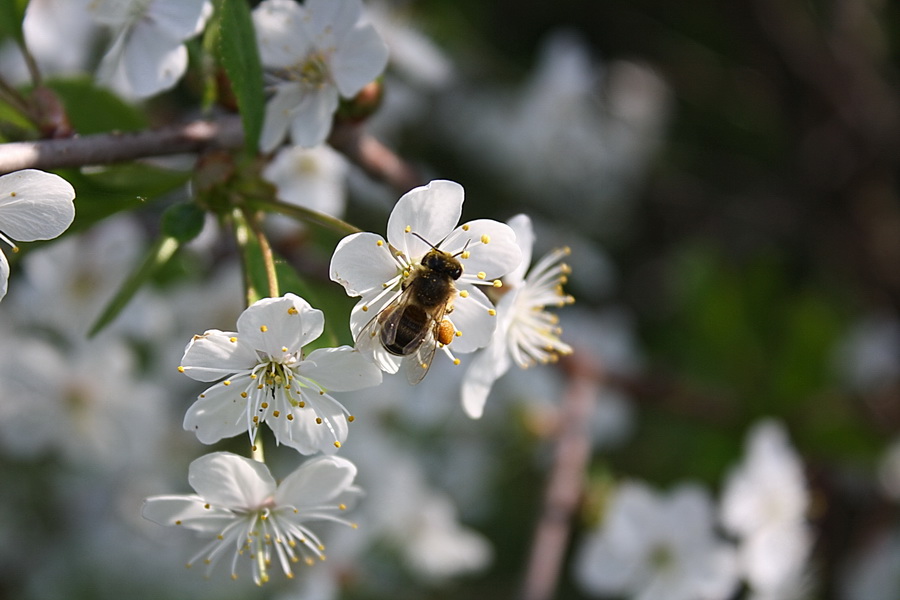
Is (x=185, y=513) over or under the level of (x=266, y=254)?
under

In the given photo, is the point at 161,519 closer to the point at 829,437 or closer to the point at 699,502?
the point at 699,502

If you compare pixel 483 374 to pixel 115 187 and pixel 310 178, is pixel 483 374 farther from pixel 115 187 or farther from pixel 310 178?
pixel 310 178

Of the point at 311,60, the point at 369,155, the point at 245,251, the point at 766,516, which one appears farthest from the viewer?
the point at 766,516

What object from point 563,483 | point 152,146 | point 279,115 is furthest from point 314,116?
point 563,483

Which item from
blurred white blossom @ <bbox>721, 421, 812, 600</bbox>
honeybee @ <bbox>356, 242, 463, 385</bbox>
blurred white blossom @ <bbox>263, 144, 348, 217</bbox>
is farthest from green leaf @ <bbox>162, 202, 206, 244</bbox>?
blurred white blossom @ <bbox>721, 421, 812, 600</bbox>

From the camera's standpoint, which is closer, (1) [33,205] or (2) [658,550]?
(1) [33,205]

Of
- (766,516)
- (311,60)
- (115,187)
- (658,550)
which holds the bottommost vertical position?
(658,550)
